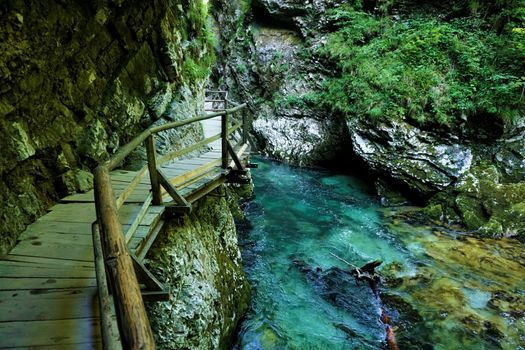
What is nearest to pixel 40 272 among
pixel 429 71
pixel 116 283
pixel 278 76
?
pixel 116 283

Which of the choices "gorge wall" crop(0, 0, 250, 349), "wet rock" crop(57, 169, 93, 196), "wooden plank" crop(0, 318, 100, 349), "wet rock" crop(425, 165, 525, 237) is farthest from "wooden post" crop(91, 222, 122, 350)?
"wet rock" crop(425, 165, 525, 237)

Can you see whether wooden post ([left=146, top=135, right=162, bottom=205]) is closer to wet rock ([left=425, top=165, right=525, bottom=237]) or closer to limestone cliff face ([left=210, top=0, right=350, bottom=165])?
wet rock ([left=425, top=165, right=525, bottom=237])

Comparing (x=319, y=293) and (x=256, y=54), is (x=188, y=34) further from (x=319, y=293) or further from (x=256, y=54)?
(x=256, y=54)

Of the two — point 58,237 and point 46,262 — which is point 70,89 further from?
point 46,262

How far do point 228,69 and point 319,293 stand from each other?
1744 centimetres

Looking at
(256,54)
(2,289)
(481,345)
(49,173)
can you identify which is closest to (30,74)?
(49,173)

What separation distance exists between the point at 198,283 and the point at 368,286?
14.3 ft

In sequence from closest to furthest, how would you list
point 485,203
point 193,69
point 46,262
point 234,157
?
point 46,262, point 234,157, point 193,69, point 485,203

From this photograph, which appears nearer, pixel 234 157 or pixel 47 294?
pixel 47 294

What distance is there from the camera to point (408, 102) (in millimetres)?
12531

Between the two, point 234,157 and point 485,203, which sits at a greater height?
point 234,157

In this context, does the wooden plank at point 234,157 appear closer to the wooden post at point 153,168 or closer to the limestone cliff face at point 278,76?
the wooden post at point 153,168

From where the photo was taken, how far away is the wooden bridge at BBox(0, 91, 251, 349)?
1569mm

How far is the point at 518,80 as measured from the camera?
1055 centimetres
